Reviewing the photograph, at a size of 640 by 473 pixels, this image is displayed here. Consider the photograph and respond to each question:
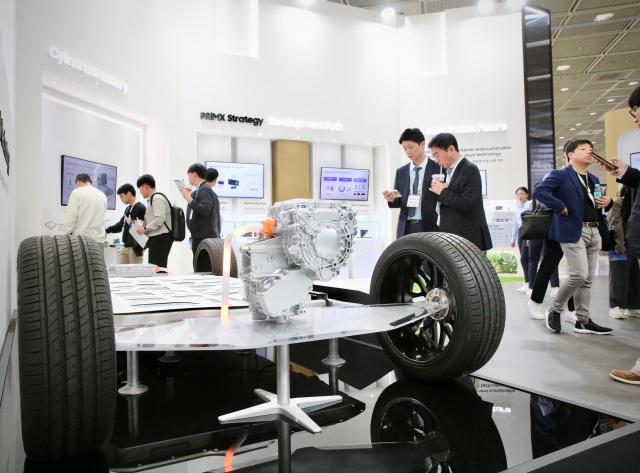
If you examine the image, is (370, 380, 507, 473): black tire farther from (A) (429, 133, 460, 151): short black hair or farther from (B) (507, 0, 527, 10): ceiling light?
(B) (507, 0, 527, 10): ceiling light

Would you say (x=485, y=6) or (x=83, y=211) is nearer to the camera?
(x=83, y=211)

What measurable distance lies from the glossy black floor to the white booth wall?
16.1 feet

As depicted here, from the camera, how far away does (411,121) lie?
937 cm

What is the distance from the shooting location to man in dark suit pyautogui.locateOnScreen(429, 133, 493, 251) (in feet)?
9.80

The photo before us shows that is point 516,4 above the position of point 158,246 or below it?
above

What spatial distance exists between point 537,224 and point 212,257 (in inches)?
105

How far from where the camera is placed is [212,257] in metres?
3.49

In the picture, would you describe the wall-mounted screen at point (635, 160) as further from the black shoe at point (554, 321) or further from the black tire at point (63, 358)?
the black tire at point (63, 358)

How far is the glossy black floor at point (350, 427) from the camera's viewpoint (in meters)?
1.16

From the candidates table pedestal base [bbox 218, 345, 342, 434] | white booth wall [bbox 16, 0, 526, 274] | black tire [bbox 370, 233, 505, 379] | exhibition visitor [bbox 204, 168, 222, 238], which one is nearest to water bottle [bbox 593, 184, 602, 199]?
black tire [bbox 370, 233, 505, 379]

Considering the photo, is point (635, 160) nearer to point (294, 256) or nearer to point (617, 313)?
point (617, 313)

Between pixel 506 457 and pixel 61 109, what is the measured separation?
6.35 metres

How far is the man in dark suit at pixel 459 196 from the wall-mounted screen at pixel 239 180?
570 centimetres

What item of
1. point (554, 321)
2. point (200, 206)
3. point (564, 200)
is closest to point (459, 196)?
point (564, 200)
